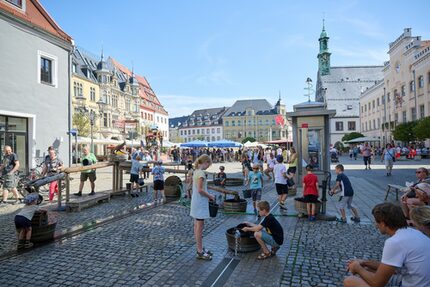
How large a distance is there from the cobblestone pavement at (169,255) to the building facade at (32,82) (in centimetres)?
868

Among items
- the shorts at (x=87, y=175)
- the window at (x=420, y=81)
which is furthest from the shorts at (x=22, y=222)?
the window at (x=420, y=81)

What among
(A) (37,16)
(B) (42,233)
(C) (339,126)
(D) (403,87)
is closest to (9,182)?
(B) (42,233)

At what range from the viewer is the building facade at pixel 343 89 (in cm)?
7362

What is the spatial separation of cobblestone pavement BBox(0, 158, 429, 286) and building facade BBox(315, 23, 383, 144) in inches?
2750

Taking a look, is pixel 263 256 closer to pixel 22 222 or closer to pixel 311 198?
pixel 311 198

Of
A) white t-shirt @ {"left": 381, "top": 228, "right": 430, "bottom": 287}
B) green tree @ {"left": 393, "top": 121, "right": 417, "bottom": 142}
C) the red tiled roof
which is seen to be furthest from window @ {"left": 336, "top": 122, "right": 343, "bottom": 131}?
white t-shirt @ {"left": 381, "top": 228, "right": 430, "bottom": 287}

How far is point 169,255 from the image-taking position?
19.0 feet

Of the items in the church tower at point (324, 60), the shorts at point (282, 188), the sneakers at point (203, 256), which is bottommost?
the sneakers at point (203, 256)

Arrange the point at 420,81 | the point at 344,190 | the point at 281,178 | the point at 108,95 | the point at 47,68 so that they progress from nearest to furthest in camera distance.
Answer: the point at 344,190 → the point at 281,178 → the point at 47,68 → the point at 420,81 → the point at 108,95

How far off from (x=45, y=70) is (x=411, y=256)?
19482mm

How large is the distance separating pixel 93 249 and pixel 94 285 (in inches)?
67.9

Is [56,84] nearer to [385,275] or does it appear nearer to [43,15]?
[43,15]

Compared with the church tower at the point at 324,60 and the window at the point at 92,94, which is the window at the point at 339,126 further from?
the window at the point at 92,94

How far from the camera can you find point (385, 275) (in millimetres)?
2842
